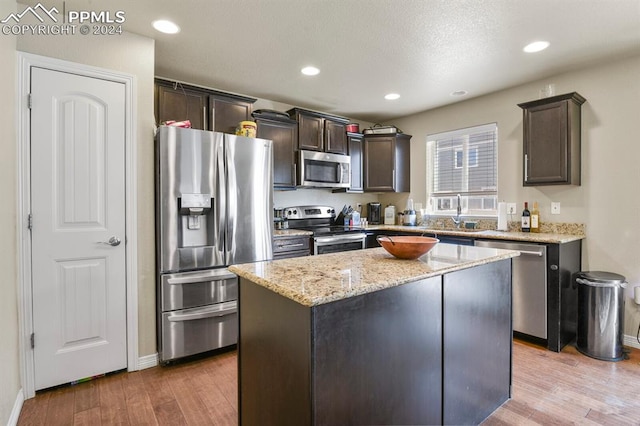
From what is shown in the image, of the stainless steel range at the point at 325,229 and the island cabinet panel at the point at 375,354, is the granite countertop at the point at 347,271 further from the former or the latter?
the stainless steel range at the point at 325,229

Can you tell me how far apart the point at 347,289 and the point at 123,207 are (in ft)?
6.49

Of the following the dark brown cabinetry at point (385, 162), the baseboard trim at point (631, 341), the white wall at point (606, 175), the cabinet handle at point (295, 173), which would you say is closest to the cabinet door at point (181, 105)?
the cabinet handle at point (295, 173)

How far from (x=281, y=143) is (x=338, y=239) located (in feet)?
4.20

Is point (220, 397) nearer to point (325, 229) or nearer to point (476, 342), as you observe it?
point (476, 342)

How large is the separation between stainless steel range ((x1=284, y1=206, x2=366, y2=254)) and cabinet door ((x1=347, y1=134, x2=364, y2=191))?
1.59ft

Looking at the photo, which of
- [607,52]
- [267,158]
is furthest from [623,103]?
[267,158]

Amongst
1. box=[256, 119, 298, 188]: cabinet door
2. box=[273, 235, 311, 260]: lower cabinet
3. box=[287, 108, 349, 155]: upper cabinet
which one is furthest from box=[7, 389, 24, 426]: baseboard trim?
box=[287, 108, 349, 155]: upper cabinet

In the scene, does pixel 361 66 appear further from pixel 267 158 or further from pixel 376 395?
pixel 376 395

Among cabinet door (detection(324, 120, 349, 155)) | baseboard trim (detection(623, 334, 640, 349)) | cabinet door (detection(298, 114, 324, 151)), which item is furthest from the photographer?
cabinet door (detection(324, 120, 349, 155))

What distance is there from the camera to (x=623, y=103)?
9.34ft

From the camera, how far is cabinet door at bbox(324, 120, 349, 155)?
13.6 feet

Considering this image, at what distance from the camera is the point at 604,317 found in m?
2.60

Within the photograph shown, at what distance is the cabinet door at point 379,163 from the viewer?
4.49 m

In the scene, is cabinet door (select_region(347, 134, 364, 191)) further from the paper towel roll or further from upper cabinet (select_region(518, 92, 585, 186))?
upper cabinet (select_region(518, 92, 585, 186))
